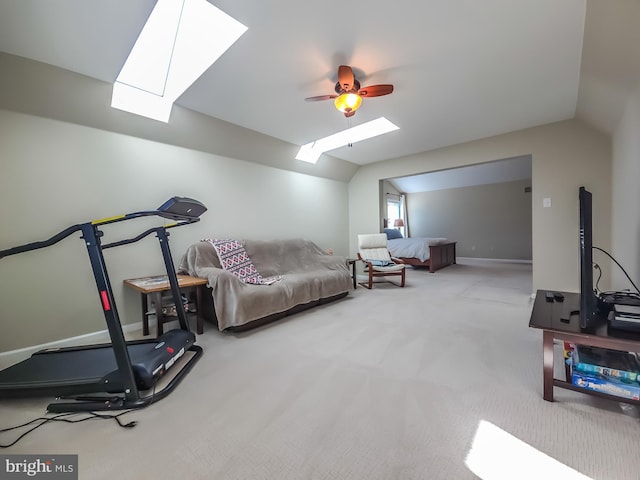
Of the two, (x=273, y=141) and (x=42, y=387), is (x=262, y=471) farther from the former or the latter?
(x=273, y=141)

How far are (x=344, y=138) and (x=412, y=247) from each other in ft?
10.8

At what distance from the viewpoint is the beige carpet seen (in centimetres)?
112

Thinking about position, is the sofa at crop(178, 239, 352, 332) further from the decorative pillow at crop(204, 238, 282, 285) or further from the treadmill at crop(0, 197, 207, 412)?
the treadmill at crop(0, 197, 207, 412)

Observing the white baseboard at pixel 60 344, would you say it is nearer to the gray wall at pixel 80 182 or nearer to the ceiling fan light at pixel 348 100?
the gray wall at pixel 80 182

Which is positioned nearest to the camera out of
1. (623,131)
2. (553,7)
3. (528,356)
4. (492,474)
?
(492,474)

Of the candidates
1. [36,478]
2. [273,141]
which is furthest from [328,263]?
[36,478]

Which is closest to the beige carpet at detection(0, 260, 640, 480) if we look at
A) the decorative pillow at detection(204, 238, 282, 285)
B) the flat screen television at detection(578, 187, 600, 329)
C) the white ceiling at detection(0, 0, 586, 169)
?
the flat screen television at detection(578, 187, 600, 329)

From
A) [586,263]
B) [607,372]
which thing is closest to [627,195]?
[586,263]

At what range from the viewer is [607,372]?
1401mm

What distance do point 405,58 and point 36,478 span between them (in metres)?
3.37

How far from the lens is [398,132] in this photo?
3.85 m

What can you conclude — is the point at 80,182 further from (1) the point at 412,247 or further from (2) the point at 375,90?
(1) the point at 412,247

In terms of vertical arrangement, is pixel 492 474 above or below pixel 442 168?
below

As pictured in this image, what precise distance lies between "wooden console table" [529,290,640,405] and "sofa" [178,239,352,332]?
2.15 m
